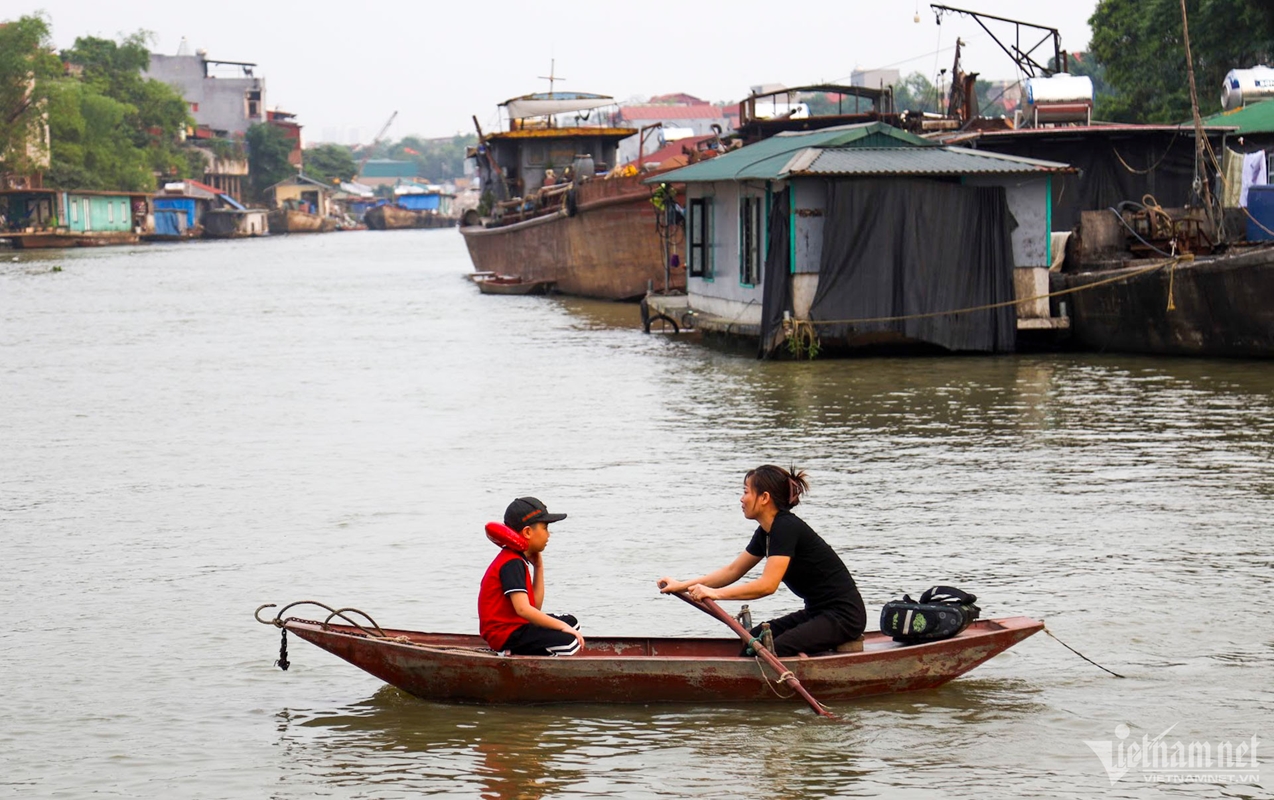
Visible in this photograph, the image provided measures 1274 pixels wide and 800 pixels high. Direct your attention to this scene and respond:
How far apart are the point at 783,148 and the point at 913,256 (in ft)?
10.3

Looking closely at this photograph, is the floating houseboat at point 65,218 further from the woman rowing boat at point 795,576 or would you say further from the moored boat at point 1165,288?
the woman rowing boat at point 795,576

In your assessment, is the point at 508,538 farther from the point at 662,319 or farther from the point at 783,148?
the point at 662,319

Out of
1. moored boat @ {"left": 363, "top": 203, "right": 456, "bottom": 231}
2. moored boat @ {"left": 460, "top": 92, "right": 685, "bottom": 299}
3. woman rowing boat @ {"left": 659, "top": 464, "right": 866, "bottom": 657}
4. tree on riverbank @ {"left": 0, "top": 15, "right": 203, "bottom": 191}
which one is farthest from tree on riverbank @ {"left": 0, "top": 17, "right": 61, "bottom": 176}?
woman rowing boat @ {"left": 659, "top": 464, "right": 866, "bottom": 657}

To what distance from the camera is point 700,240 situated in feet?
79.7

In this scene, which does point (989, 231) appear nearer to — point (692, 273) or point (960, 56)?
point (692, 273)

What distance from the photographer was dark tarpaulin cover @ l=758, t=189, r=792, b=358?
19453mm

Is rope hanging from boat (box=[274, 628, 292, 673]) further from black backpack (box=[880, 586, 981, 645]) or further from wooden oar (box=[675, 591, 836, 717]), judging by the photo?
black backpack (box=[880, 586, 981, 645])

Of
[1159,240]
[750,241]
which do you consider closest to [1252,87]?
[1159,240]

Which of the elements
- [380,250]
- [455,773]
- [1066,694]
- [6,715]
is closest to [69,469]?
[6,715]

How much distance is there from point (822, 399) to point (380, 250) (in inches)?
2562

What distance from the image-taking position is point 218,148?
364 ft

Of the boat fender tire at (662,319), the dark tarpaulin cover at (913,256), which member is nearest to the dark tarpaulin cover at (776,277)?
the dark tarpaulin cover at (913,256)

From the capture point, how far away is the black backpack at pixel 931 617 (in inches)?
270

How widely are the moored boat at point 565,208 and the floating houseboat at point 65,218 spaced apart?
33593 mm
